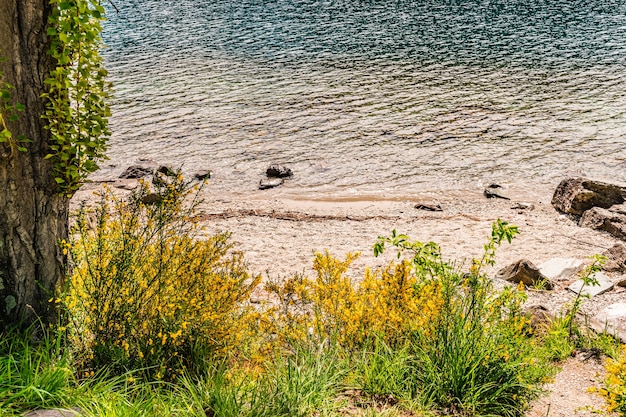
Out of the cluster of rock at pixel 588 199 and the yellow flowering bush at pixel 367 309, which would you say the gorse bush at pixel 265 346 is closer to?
the yellow flowering bush at pixel 367 309

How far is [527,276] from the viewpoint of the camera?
793cm

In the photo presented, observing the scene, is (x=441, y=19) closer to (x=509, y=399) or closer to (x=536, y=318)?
(x=536, y=318)

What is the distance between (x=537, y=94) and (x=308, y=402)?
17487 millimetres

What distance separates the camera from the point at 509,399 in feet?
14.9

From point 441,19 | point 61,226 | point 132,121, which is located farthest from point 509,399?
point 441,19

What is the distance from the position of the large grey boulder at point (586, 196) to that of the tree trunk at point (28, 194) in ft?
31.6

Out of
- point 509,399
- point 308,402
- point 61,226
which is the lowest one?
point 509,399

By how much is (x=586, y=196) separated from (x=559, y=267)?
360cm

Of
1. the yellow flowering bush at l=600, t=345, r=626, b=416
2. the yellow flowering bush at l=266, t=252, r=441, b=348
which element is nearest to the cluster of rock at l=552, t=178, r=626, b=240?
the yellow flowering bush at l=266, t=252, r=441, b=348

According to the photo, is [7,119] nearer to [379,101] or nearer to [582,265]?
[582,265]

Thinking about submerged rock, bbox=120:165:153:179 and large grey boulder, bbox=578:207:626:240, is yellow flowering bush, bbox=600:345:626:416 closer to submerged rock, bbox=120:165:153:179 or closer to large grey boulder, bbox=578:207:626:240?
large grey boulder, bbox=578:207:626:240

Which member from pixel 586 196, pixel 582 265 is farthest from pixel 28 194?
pixel 586 196

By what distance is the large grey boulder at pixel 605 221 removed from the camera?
33.3ft

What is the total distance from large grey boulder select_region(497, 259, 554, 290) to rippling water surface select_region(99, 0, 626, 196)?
192 inches
